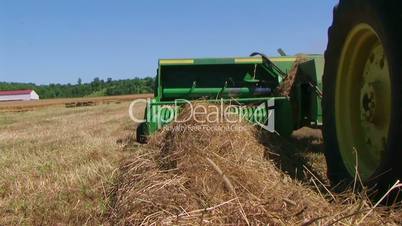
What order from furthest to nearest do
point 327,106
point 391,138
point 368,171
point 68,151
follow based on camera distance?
1. point 68,151
2. point 327,106
3. point 368,171
4. point 391,138

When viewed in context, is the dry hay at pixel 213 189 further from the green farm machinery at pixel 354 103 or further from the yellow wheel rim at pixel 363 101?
the yellow wheel rim at pixel 363 101

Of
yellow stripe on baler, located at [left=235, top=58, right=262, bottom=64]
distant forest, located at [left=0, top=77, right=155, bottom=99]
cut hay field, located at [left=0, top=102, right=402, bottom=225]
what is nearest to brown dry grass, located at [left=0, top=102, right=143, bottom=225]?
cut hay field, located at [left=0, top=102, right=402, bottom=225]

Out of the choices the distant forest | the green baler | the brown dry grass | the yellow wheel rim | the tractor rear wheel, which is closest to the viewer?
the tractor rear wheel

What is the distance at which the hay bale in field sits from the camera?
2467mm

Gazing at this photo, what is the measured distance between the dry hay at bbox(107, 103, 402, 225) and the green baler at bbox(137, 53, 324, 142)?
5.90 feet

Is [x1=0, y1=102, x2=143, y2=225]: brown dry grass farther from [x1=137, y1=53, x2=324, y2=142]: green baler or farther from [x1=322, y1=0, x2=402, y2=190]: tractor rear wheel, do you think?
[x1=322, y1=0, x2=402, y2=190]: tractor rear wheel

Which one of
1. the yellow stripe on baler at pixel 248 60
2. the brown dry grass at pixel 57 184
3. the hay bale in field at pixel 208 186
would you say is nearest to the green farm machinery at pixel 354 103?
the hay bale in field at pixel 208 186

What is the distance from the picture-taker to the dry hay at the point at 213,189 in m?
2.42

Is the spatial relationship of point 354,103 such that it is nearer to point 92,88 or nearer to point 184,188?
point 184,188

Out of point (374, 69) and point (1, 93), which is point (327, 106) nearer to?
point (374, 69)

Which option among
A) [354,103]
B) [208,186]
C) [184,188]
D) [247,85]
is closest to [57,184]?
[184,188]

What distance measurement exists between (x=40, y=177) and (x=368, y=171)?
2844mm

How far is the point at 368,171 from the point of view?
3.13 meters

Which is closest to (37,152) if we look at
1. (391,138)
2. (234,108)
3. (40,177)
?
(40,177)
